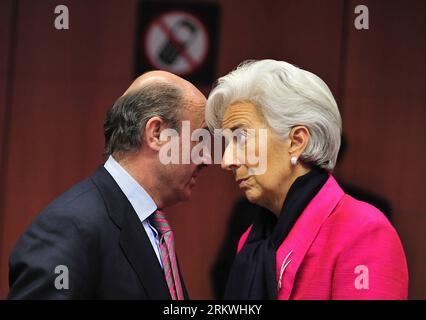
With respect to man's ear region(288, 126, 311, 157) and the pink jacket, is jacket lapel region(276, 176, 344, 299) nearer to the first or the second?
the pink jacket

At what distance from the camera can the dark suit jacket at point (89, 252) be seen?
1886mm

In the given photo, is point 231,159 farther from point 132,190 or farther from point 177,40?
point 177,40

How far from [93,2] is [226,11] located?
0.62 metres

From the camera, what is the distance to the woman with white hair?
1837mm

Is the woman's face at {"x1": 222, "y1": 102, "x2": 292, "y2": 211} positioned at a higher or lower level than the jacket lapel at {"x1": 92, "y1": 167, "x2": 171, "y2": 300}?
higher

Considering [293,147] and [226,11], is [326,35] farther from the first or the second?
[293,147]

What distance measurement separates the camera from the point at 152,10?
350cm

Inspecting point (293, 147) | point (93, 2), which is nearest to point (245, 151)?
point (293, 147)

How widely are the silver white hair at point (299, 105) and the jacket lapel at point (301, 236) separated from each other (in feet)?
0.34

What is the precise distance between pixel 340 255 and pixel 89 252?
24.7 inches

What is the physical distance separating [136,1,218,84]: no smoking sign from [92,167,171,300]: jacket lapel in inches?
56.0

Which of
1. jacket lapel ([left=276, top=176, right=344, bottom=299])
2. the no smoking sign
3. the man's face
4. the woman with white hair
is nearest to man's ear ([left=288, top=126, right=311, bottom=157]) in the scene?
the woman with white hair

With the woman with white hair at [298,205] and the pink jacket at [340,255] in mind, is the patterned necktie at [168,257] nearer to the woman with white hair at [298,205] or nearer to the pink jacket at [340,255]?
the woman with white hair at [298,205]

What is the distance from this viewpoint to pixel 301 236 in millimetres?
1925
